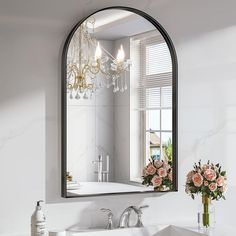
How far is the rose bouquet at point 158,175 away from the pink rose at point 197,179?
249 mm

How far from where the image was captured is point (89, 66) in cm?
272

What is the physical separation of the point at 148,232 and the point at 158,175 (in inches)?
12.4

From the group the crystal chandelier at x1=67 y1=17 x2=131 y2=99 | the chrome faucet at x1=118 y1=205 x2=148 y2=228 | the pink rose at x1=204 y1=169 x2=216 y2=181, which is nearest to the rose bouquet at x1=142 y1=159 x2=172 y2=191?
the chrome faucet at x1=118 y1=205 x2=148 y2=228

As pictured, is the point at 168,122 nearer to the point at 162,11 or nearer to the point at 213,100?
Result: the point at 213,100

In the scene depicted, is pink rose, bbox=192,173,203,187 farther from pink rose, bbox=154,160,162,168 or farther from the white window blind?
the white window blind

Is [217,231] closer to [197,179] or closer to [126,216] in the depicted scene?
[197,179]

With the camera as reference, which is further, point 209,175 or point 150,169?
point 150,169

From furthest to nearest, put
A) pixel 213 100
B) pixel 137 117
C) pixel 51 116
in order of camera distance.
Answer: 1. pixel 213 100
2. pixel 137 117
3. pixel 51 116

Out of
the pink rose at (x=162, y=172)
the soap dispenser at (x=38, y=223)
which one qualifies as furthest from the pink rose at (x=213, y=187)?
the soap dispenser at (x=38, y=223)

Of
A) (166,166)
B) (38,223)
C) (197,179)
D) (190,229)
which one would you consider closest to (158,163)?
(166,166)

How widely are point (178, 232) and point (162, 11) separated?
1.19 metres

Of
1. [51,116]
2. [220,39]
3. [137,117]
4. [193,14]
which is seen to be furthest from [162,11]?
[51,116]

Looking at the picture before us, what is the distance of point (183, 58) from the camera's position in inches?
117

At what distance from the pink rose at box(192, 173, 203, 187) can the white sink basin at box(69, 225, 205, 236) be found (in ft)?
0.79
